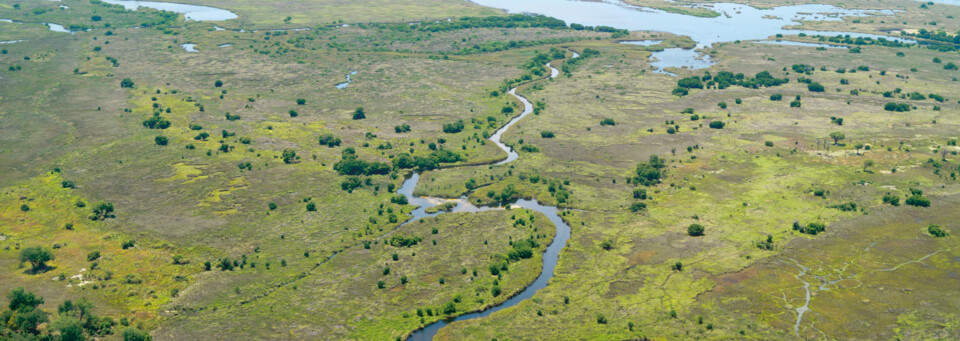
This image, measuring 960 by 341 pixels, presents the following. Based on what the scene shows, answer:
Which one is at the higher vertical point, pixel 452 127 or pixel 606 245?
pixel 452 127

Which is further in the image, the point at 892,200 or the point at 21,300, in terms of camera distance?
the point at 892,200

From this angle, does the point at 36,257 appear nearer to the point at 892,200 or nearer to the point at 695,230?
the point at 695,230

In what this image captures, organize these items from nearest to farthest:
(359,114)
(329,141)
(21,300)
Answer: (21,300) → (329,141) → (359,114)

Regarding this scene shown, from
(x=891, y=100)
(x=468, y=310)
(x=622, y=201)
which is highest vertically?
(x=891, y=100)

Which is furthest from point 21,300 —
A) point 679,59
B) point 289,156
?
point 679,59

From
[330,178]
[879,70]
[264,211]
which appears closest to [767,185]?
[330,178]

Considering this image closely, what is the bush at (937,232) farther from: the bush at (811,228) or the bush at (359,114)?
the bush at (359,114)

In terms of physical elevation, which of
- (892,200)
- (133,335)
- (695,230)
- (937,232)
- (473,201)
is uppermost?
(892,200)

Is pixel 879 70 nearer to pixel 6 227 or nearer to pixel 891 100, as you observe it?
→ pixel 891 100
